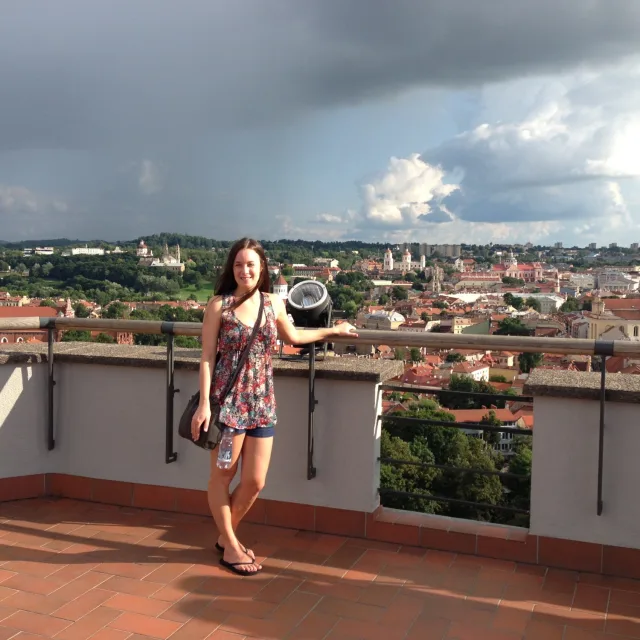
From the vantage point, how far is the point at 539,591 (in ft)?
9.24

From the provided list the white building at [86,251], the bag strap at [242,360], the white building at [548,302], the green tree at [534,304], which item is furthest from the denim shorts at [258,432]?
the white building at [548,302]

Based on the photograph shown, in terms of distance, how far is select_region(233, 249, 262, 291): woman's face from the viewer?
9.27ft

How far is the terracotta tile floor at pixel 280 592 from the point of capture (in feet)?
8.18

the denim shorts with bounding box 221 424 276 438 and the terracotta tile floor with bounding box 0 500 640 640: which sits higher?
the denim shorts with bounding box 221 424 276 438

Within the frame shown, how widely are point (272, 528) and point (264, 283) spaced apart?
4.06ft

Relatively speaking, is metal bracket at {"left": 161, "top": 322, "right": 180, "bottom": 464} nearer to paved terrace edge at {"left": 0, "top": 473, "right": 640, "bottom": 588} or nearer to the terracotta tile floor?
paved terrace edge at {"left": 0, "top": 473, "right": 640, "bottom": 588}

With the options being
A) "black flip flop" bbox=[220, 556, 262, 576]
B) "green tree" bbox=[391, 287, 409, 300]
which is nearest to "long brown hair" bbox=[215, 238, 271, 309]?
"black flip flop" bbox=[220, 556, 262, 576]

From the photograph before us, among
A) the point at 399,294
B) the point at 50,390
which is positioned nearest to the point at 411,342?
the point at 50,390

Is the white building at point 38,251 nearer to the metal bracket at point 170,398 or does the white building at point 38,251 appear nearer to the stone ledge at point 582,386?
the metal bracket at point 170,398

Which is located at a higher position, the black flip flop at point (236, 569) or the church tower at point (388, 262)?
the church tower at point (388, 262)

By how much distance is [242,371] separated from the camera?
2809 mm

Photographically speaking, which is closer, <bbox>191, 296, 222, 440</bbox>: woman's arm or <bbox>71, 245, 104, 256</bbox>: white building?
<bbox>191, 296, 222, 440</bbox>: woman's arm

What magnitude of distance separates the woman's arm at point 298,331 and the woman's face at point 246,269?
141mm

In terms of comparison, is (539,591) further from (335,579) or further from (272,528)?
(272,528)
